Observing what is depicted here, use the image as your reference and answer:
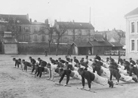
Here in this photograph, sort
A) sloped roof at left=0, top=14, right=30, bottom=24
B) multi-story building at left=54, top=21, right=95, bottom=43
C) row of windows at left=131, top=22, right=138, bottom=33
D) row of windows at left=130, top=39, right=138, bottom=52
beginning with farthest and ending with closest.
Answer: multi-story building at left=54, top=21, right=95, bottom=43
sloped roof at left=0, top=14, right=30, bottom=24
row of windows at left=130, top=39, right=138, bottom=52
row of windows at left=131, top=22, right=138, bottom=33

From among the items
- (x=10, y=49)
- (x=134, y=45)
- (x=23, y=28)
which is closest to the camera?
(x=134, y=45)

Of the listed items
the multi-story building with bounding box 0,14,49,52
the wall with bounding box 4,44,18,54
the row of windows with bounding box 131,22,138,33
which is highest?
the multi-story building with bounding box 0,14,49,52

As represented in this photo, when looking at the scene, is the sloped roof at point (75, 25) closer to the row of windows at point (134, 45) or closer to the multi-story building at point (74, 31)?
the multi-story building at point (74, 31)

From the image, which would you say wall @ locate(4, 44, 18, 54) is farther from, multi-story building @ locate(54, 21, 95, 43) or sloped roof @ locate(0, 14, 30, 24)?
multi-story building @ locate(54, 21, 95, 43)

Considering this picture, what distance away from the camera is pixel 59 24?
77188mm

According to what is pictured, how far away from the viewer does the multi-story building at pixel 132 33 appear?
4038 centimetres

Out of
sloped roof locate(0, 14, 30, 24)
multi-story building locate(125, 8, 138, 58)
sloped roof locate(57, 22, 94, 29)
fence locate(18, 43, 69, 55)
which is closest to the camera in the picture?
multi-story building locate(125, 8, 138, 58)

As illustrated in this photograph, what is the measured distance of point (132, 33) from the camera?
135 ft

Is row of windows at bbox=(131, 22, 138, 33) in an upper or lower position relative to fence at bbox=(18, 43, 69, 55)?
upper

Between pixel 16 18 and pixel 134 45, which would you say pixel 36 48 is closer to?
pixel 16 18

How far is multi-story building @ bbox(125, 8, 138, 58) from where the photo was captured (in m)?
40.4

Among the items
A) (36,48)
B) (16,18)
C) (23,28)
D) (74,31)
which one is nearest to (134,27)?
(36,48)

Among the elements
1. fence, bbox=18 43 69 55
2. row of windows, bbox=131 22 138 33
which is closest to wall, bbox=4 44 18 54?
fence, bbox=18 43 69 55

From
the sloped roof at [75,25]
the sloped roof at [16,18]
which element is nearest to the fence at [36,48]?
the sloped roof at [16,18]
